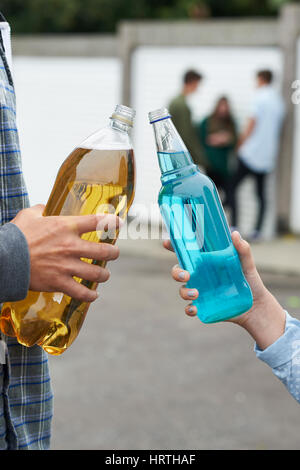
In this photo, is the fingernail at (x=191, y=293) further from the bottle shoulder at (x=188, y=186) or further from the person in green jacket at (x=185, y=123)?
the person in green jacket at (x=185, y=123)

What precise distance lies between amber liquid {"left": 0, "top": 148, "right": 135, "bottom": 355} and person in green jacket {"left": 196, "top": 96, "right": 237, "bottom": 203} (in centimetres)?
813

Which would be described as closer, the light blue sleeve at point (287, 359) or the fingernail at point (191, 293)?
the fingernail at point (191, 293)

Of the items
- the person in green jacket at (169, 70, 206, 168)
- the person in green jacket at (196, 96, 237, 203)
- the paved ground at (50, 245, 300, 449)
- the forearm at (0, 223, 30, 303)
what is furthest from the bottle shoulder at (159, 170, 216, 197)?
the person in green jacket at (196, 96, 237, 203)

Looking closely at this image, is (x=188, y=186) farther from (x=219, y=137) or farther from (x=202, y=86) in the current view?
(x=202, y=86)

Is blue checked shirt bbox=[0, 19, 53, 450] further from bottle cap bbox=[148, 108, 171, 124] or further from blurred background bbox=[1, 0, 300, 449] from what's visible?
blurred background bbox=[1, 0, 300, 449]

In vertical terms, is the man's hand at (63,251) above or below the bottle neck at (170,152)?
below

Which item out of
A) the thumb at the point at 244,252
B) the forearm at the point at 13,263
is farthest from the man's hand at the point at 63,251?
the thumb at the point at 244,252

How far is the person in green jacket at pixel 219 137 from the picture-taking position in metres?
9.51

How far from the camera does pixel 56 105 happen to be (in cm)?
1258

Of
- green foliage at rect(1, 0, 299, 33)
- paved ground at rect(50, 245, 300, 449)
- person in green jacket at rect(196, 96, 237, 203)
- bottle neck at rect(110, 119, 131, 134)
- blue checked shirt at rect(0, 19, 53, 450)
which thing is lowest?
paved ground at rect(50, 245, 300, 449)

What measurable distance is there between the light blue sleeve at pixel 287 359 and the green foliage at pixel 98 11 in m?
18.7

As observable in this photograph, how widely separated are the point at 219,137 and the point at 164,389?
5421 mm

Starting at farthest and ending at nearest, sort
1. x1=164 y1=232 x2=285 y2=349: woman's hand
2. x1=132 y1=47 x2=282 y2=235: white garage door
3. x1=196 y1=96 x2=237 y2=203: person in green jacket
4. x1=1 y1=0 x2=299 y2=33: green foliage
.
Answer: x1=1 y1=0 x2=299 y2=33: green foliage → x1=132 y1=47 x2=282 y2=235: white garage door → x1=196 y1=96 x2=237 y2=203: person in green jacket → x1=164 y1=232 x2=285 y2=349: woman's hand

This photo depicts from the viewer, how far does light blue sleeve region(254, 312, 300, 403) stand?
1.61m
